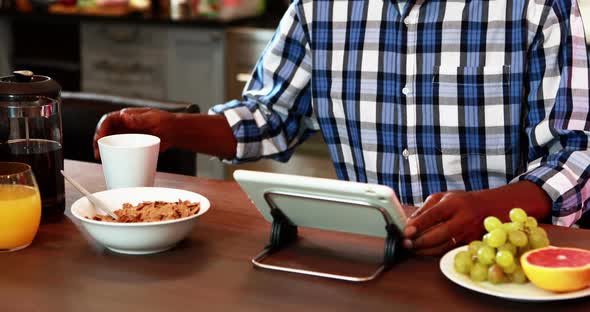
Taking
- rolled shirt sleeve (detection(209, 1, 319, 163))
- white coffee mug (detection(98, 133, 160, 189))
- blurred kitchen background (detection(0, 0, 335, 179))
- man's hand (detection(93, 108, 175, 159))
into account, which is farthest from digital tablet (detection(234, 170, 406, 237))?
blurred kitchen background (detection(0, 0, 335, 179))

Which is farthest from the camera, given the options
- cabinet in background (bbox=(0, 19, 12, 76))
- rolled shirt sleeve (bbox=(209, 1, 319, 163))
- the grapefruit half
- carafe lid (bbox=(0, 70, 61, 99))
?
cabinet in background (bbox=(0, 19, 12, 76))

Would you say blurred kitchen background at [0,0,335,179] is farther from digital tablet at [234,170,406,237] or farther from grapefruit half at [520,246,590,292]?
grapefruit half at [520,246,590,292]

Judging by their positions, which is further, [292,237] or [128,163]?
[128,163]

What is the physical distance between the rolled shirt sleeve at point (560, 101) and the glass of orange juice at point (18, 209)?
0.79 meters

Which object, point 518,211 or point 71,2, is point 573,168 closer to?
point 518,211

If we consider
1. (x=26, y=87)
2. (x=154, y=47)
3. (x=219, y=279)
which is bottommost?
(x=219, y=279)

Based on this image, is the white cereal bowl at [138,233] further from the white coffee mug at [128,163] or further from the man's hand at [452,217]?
the man's hand at [452,217]

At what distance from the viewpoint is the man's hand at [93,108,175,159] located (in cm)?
169

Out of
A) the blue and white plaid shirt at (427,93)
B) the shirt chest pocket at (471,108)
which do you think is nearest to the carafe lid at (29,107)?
the blue and white plaid shirt at (427,93)

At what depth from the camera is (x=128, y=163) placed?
1.47 meters

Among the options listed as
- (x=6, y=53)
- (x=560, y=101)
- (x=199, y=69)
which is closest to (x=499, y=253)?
(x=560, y=101)

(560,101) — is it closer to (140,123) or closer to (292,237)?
(292,237)

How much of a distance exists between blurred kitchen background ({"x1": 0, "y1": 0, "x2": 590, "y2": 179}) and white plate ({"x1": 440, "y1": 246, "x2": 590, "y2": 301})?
2.82 metres

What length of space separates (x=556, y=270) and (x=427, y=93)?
78cm
